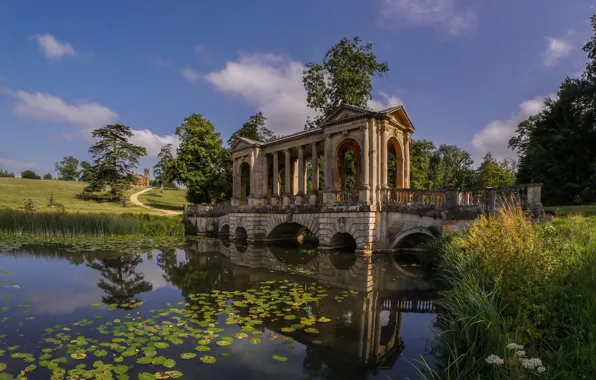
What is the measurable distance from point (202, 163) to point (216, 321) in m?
36.2

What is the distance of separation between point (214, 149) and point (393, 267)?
107 ft

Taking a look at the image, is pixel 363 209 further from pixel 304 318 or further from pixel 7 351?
pixel 7 351

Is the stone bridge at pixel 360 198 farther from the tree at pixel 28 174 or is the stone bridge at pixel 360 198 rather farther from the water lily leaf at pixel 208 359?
the tree at pixel 28 174

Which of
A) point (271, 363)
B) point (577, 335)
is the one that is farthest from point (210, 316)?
point (577, 335)

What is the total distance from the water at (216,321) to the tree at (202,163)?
25.8 meters

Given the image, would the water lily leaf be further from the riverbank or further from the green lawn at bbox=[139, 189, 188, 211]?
the green lawn at bbox=[139, 189, 188, 211]

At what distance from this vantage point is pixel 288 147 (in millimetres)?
25500

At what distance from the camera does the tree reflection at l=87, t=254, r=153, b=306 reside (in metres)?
10.1

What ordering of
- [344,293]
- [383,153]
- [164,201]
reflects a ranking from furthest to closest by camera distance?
[164,201], [383,153], [344,293]

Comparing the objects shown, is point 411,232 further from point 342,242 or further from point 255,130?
point 255,130

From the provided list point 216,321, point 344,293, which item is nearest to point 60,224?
point 216,321

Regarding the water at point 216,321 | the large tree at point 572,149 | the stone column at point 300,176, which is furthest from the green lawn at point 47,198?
the large tree at point 572,149

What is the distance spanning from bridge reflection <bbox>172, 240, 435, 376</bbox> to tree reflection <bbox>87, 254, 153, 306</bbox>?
63.3 inches

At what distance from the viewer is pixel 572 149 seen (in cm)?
2577
